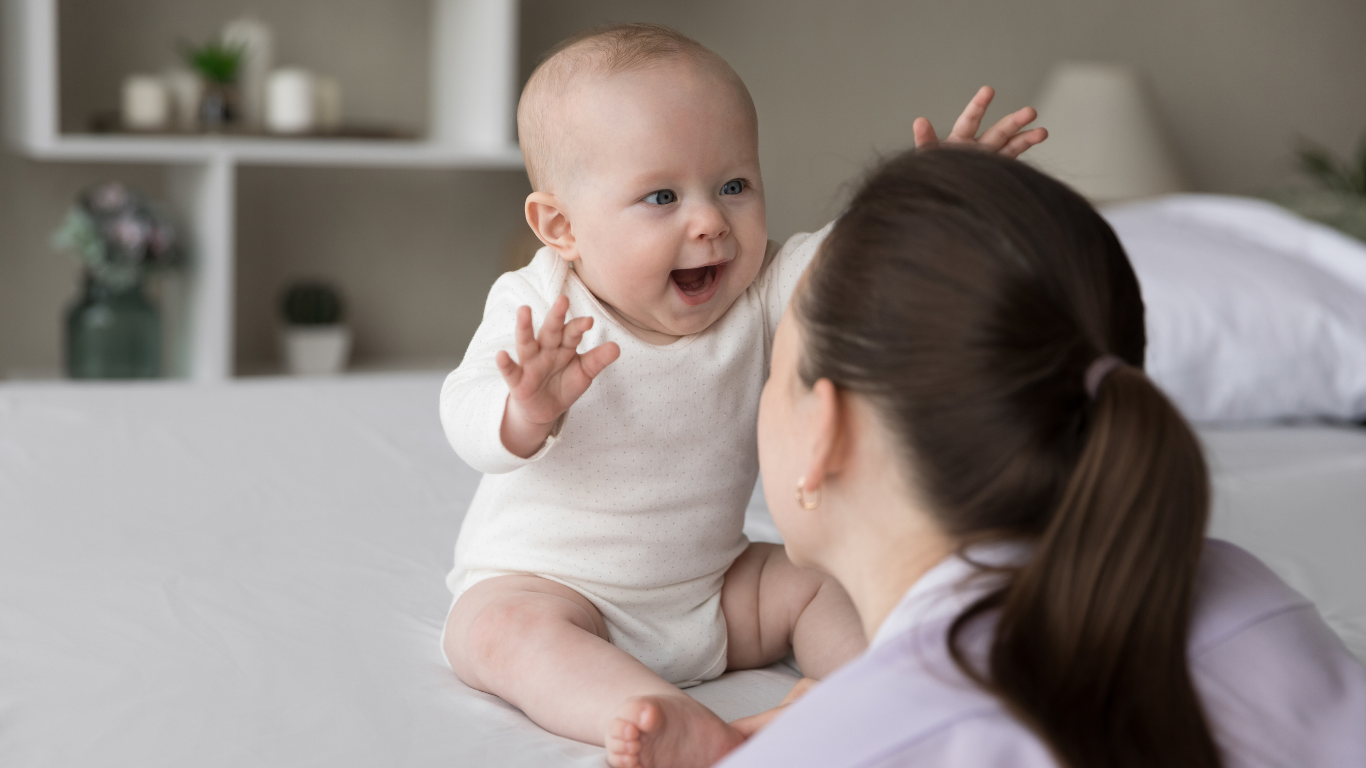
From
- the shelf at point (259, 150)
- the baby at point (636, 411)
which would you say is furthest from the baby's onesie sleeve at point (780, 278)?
the shelf at point (259, 150)

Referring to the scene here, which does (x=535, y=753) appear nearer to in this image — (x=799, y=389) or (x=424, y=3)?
(x=799, y=389)

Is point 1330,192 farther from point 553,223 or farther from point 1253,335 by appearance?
point 553,223

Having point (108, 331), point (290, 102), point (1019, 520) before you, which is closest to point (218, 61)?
point (290, 102)

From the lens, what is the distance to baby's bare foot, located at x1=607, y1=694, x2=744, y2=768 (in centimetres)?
73

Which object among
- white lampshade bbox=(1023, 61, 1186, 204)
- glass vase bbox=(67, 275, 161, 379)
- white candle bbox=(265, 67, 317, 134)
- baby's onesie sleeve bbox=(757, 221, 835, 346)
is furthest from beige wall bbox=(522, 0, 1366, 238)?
baby's onesie sleeve bbox=(757, 221, 835, 346)

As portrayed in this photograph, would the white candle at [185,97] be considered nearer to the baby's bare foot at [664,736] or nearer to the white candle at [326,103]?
the white candle at [326,103]

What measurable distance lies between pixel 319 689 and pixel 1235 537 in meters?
0.94

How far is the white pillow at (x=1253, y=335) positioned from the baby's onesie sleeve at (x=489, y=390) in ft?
3.57

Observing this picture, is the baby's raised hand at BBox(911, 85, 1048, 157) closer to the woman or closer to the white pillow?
the woman

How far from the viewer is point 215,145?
2.32 meters

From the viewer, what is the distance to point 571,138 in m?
0.91

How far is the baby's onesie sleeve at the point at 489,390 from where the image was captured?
0.84 m

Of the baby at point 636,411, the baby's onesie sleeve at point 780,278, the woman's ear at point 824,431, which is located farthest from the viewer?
the baby's onesie sleeve at point 780,278

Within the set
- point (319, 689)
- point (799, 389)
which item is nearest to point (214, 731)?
point (319, 689)
